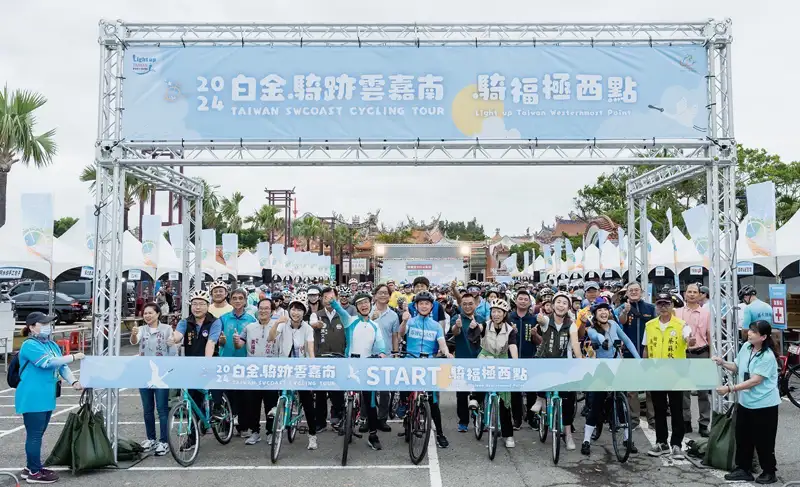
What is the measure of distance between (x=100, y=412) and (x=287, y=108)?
14.1ft

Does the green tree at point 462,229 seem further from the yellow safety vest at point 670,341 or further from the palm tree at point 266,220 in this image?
the yellow safety vest at point 670,341

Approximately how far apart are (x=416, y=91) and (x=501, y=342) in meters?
3.43

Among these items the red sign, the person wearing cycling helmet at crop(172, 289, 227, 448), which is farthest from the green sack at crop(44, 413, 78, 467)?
the red sign

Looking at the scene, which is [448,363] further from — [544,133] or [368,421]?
[544,133]

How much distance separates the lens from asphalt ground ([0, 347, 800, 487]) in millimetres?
6270

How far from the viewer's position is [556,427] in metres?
6.86

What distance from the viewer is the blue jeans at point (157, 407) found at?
711 centimetres

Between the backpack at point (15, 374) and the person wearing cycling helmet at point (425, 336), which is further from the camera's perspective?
the person wearing cycling helmet at point (425, 336)

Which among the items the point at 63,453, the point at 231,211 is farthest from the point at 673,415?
the point at 231,211

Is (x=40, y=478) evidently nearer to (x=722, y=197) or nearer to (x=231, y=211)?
(x=722, y=197)

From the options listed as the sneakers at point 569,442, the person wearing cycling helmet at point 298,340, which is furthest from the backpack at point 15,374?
the sneakers at point 569,442

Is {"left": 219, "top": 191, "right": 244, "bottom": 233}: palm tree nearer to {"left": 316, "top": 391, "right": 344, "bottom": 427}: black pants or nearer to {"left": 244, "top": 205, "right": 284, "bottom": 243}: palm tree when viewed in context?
{"left": 244, "top": 205, "right": 284, "bottom": 243}: palm tree

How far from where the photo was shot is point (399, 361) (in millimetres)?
6855

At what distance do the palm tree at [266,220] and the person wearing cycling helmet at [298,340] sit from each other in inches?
2460
